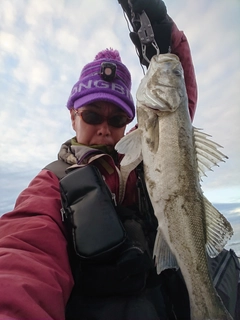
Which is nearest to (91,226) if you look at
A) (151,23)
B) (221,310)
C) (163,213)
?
(163,213)

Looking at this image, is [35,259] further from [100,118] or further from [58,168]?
[100,118]

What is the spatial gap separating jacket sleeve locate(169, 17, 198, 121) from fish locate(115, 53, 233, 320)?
49.5 inches

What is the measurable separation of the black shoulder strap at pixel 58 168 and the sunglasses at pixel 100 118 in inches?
21.6

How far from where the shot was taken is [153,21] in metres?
3.26

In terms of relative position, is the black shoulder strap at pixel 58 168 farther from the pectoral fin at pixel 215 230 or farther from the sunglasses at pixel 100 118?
the pectoral fin at pixel 215 230

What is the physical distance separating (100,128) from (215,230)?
62.0 inches

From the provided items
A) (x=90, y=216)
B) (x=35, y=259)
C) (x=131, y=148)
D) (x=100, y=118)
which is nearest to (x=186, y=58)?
(x=100, y=118)

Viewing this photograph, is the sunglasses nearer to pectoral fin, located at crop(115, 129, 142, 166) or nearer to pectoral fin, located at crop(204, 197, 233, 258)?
pectoral fin, located at crop(115, 129, 142, 166)

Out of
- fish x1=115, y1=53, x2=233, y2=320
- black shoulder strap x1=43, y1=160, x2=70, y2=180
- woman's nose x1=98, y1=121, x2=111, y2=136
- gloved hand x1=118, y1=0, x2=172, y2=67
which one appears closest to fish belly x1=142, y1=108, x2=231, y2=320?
fish x1=115, y1=53, x2=233, y2=320

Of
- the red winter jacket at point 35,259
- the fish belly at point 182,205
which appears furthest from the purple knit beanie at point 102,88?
the red winter jacket at point 35,259

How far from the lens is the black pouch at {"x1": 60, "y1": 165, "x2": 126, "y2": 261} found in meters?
1.95

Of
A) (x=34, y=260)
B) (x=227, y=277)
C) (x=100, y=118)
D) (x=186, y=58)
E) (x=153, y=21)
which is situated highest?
(x=153, y=21)

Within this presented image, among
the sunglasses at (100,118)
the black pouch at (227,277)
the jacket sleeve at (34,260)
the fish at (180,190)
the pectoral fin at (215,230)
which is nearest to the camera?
the jacket sleeve at (34,260)

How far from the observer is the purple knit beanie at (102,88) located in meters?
3.04
